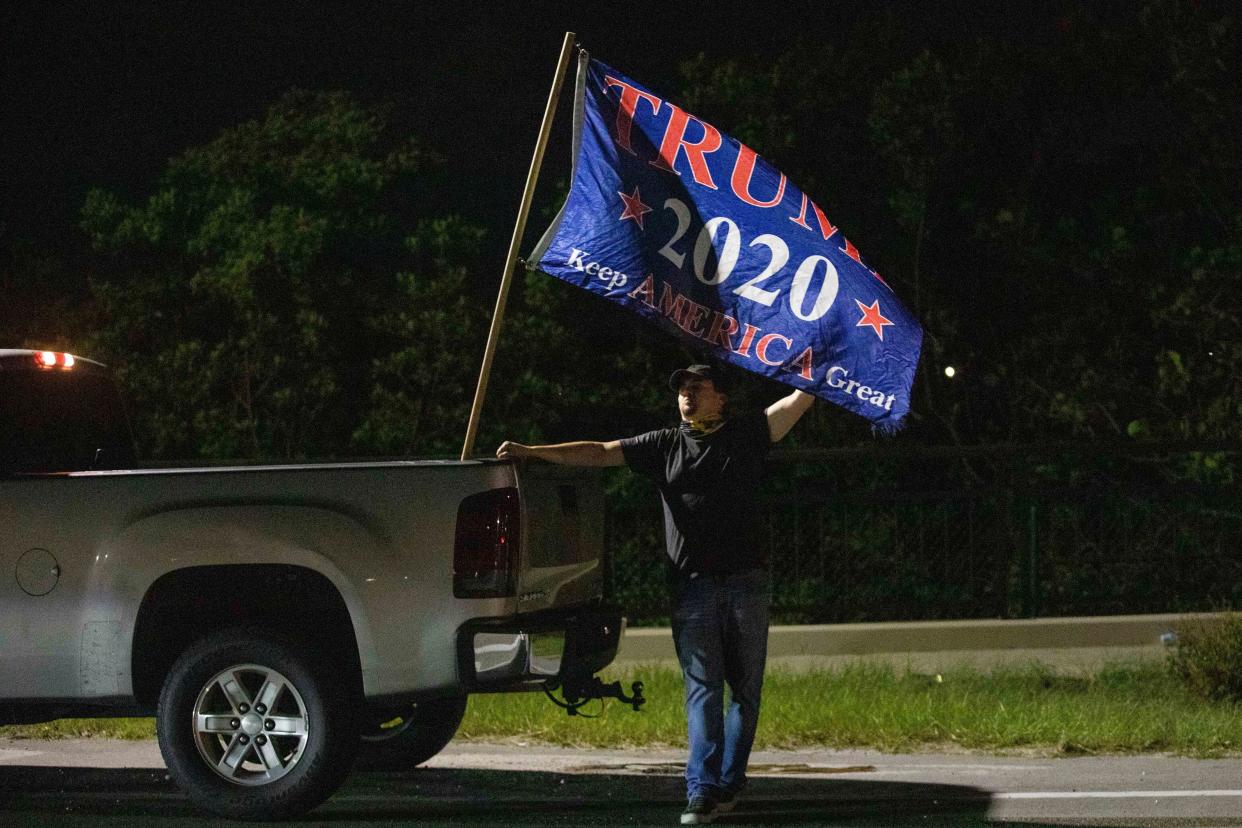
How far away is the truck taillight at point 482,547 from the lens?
7363 mm

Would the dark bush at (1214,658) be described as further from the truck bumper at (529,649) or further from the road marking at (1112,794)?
the truck bumper at (529,649)

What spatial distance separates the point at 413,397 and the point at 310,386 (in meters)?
1.16

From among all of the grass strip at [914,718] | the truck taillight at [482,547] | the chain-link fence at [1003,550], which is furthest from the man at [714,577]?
the chain-link fence at [1003,550]

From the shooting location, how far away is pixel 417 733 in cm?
917

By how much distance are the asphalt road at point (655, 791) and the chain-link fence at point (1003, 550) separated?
12.4 feet

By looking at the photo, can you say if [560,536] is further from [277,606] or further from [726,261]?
[726,261]

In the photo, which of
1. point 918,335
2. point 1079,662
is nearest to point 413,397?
point 1079,662

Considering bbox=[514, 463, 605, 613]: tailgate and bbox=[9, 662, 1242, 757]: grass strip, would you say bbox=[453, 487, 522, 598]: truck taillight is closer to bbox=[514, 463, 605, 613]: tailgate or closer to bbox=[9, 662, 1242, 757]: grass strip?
bbox=[514, 463, 605, 613]: tailgate

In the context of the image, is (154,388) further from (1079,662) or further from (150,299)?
(1079,662)

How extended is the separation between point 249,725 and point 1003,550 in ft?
22.9

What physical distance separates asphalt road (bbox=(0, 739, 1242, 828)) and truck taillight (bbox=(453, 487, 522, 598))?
1024mm

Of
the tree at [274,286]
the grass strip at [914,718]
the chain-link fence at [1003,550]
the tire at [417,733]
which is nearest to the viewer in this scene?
the tire at [417,733]

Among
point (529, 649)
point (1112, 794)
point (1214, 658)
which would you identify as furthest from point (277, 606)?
point (1214, 658)

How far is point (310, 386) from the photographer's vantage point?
71.7ft
